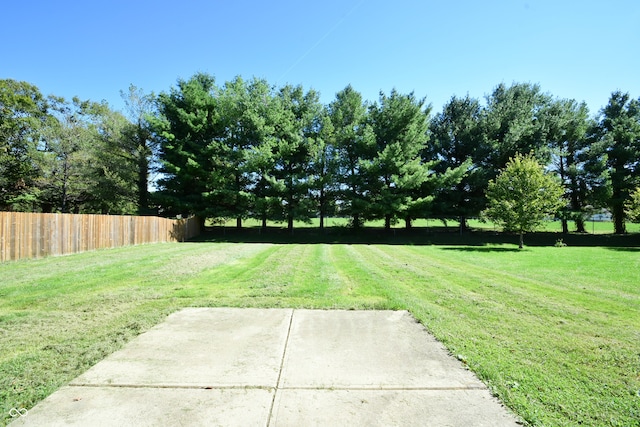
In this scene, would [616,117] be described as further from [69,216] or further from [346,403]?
[69,216]

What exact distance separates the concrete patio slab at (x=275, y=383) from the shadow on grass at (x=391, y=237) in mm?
20882

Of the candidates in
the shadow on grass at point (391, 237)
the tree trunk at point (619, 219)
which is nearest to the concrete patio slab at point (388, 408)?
the shadow on grass at point (391, 237)

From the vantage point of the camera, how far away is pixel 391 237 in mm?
27750

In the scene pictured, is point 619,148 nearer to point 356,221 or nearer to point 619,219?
point 619,219

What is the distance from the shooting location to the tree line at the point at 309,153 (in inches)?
1014

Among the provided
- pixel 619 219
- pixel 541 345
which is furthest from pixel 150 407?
pixel 619 219

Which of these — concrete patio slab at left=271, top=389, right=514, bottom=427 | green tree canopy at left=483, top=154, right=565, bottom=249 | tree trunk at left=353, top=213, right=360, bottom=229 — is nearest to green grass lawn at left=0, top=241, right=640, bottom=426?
concrete patio slab at left=271, top=389, right=514, bottom=427

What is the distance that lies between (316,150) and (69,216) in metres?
17.8

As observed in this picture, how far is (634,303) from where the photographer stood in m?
5.99

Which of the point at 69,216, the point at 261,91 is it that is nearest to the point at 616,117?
the point at 261,91

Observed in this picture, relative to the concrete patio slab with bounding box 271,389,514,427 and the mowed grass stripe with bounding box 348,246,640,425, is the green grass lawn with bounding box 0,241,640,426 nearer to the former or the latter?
the mowed grass stripe with bounding box 348,246,640,425

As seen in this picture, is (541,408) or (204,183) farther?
(204,183)

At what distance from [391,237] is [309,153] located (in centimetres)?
1018

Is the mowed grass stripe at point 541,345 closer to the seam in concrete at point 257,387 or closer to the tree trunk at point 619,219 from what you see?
the seam in concrete at point 257,387
